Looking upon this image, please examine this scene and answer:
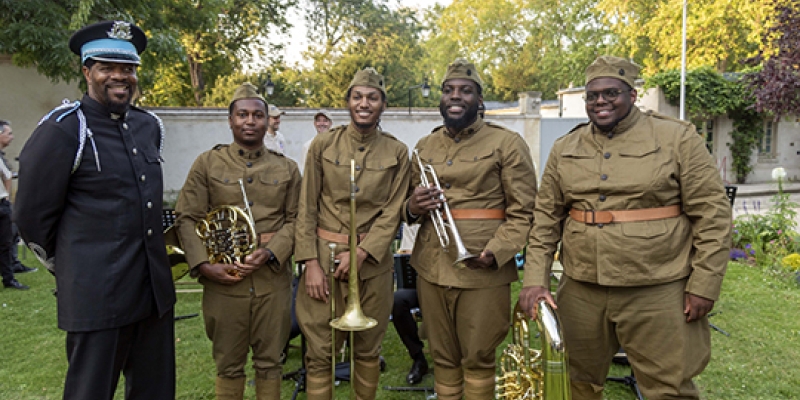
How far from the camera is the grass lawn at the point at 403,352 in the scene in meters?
4.64

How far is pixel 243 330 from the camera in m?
3.72

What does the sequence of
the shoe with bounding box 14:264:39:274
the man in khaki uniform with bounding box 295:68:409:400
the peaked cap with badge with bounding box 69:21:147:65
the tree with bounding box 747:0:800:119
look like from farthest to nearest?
the tree with bounding box 747:0:800:119 < the shoe with bounding box 14:264:39:274 < the man in khaki uniform with bounding box 295:68:409:400 < the peaked cap with badge with bounding box 69:21:147:65

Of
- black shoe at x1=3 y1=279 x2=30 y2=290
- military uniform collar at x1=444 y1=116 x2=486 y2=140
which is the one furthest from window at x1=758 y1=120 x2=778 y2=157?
black shoe at x1=3 y1=279 x2=30 y2=290

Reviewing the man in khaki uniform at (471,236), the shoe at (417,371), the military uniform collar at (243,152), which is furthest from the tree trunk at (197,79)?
the man in khaki uniform at (471,236)

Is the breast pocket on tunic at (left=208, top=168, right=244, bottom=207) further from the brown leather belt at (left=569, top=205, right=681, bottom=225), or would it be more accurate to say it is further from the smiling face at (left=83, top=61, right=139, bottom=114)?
the brown leather belt at (left=569, top=205, right=681, bottom=225)

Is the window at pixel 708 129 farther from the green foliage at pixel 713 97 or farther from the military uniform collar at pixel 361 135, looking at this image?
the military uniform collar at pixel 361 135

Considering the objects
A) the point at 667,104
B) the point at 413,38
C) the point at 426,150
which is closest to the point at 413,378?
the point at 426,150

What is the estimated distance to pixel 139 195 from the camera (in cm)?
309

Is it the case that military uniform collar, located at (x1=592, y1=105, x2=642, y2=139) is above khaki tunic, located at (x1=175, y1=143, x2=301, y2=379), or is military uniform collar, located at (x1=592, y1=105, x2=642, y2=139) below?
above

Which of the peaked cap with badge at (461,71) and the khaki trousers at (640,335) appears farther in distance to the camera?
the peaked cap with badge at (461,71)

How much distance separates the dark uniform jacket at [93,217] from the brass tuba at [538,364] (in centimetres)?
199

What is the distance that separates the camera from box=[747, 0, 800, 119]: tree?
10758mm

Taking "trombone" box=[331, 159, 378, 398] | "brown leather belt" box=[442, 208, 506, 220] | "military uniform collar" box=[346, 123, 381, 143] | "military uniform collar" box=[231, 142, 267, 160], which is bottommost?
"trombone" box=[331, 159, 378, 398]

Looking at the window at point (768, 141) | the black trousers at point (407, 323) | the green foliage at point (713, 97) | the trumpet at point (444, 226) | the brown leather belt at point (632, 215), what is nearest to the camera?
the brown leather belt at point (632, 215)
